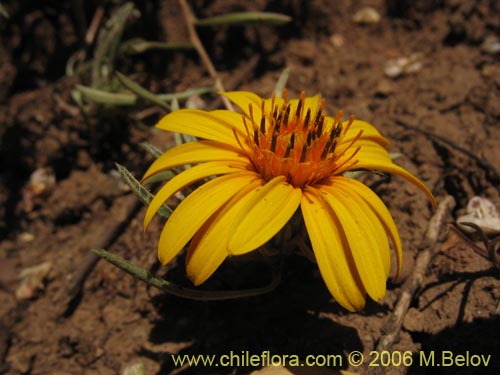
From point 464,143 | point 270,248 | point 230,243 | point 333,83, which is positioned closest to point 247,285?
point 270,248

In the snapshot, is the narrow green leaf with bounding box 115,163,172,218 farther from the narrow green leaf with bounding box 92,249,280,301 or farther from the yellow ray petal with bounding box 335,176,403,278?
the yellow ray petal with bounding box 335,176,403,278

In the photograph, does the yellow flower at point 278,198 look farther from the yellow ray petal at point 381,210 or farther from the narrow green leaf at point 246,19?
the narrow green leaf at point 246,19

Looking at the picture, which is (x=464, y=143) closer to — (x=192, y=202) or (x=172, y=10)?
(x=192, y=202)

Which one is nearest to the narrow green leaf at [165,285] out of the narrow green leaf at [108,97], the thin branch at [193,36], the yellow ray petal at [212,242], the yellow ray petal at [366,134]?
the yellow ray petal at [212,242]

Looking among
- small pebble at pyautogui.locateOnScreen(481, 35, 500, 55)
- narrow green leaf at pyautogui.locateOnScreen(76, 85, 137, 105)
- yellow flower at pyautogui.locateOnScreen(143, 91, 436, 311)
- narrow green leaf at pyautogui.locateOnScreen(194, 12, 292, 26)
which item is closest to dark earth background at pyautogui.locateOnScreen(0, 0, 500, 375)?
small pebble at pyautogui.locateOnScreen(481, 35, 500, 55)

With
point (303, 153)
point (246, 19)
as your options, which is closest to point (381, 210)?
point (303, 153)

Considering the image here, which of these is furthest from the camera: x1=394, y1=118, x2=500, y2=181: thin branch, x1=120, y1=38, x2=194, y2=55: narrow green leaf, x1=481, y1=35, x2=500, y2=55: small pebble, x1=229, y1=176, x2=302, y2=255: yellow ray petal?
x1=481, y1=35, x2=500, y2=55: small pebble
